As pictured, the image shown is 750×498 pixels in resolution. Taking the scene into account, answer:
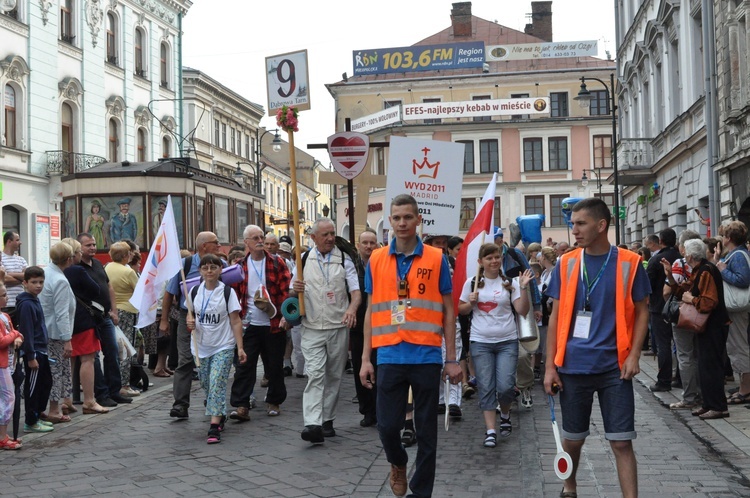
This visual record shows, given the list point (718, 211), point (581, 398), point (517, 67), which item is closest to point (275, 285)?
point (581, 398)

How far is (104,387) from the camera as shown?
10.9 m

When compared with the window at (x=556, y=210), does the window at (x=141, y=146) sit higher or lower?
higher

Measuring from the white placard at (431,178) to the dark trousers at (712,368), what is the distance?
8.98 feet

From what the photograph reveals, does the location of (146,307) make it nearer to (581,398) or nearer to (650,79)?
(581,398)

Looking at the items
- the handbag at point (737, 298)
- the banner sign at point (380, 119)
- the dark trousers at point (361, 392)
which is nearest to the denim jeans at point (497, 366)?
the dark trousers at point (361, 392)

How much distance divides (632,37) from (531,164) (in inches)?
1040

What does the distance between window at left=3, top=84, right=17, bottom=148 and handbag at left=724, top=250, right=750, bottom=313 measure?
27637mm

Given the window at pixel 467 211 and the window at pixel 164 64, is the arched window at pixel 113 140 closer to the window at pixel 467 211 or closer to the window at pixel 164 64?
the window at pixel 164 64

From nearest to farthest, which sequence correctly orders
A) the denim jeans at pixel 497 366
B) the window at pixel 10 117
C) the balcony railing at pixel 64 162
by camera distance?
1. the denim jeans at pixel 497 366
2. the window at pixel 10 117
3. the balcony railing at pixel 64 162

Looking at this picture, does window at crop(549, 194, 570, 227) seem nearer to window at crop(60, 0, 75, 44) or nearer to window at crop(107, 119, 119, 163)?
window at crop(107, 119, 119, 163)

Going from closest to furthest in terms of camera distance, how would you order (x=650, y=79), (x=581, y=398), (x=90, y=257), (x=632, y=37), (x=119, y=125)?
(x=581, y=398)
(x=90, y=257)
(x=650, y=79)
(x=632, y=37)
(x=119, y=125)

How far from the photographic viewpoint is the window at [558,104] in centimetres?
5981

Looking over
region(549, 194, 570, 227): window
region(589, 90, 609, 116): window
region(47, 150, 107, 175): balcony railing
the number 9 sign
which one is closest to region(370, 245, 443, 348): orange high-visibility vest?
the number 9 sign

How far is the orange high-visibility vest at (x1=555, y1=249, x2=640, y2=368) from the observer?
211 inches
